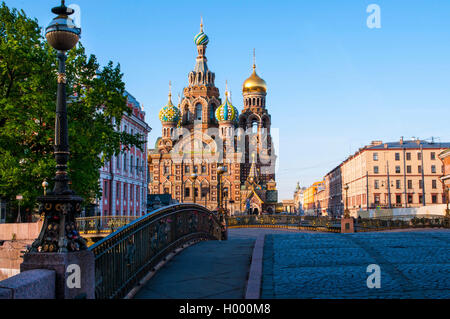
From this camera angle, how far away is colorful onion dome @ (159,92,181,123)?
324 feet

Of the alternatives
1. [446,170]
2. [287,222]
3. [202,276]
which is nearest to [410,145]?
[446,170]

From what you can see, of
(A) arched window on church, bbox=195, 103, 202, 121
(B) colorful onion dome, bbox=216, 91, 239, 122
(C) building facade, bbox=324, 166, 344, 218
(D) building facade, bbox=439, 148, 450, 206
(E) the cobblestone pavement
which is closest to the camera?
(E) the cobblestone pavement

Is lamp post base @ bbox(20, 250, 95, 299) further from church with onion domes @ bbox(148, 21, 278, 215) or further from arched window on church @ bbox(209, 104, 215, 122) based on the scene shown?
arched window on church @ bbox(209, 104, 215, 122)

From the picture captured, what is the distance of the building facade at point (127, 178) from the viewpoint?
45263mm

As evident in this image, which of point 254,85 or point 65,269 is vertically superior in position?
point 254,85

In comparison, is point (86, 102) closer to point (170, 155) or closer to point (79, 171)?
point (79, 171)

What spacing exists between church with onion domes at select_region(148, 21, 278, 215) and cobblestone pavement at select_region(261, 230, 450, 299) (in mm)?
75577

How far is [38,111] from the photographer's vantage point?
830 inches

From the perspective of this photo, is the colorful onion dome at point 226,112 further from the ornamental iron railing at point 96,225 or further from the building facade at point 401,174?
the ornamental iron railing at point 96,225

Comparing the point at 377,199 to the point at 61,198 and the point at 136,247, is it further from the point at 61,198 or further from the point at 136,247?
the point at 61,198

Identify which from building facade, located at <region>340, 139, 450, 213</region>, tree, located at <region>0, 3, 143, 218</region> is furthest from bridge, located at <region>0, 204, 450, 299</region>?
building facade, located at <region>340, 139, 450, 213</region>

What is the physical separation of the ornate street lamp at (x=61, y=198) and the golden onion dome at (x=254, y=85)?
100 metres

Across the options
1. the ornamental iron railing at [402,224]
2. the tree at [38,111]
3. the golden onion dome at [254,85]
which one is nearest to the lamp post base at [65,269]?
the tree at [38,111]

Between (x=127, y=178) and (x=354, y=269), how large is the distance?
43.5 meters
